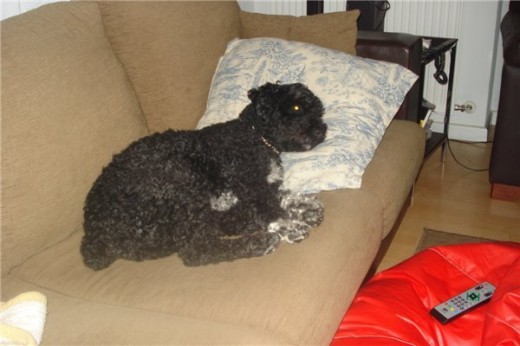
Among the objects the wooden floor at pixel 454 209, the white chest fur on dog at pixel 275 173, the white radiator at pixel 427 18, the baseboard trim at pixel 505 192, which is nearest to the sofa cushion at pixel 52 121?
the white chest fur on dog at pixel 275 173

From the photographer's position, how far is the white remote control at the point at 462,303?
145cm

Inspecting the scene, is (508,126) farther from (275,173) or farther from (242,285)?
(242,285)

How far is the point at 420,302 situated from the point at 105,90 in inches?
45.6

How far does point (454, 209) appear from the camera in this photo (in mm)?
2541

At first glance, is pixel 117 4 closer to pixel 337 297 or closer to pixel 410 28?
pixel 337 297

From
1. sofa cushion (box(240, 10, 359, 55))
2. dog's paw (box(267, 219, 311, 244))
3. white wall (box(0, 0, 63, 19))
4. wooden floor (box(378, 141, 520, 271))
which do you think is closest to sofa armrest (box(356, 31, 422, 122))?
sofa cushion (box(240, 10, 359, 55))

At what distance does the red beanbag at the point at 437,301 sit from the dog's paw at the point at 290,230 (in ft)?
0.90

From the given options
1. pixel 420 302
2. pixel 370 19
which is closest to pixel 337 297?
pixel 420 302

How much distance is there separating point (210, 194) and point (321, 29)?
106 centimetres

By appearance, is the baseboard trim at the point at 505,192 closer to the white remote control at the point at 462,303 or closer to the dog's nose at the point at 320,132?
the white remote control at the point at 462,303

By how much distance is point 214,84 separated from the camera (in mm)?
1974

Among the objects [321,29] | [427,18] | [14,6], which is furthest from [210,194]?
[427,18]

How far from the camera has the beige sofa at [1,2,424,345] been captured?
1.16 m

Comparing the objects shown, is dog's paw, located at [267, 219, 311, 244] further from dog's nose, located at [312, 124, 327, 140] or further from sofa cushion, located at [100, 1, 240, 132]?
sofa cushion, located at [100, 1, 240, 132]
